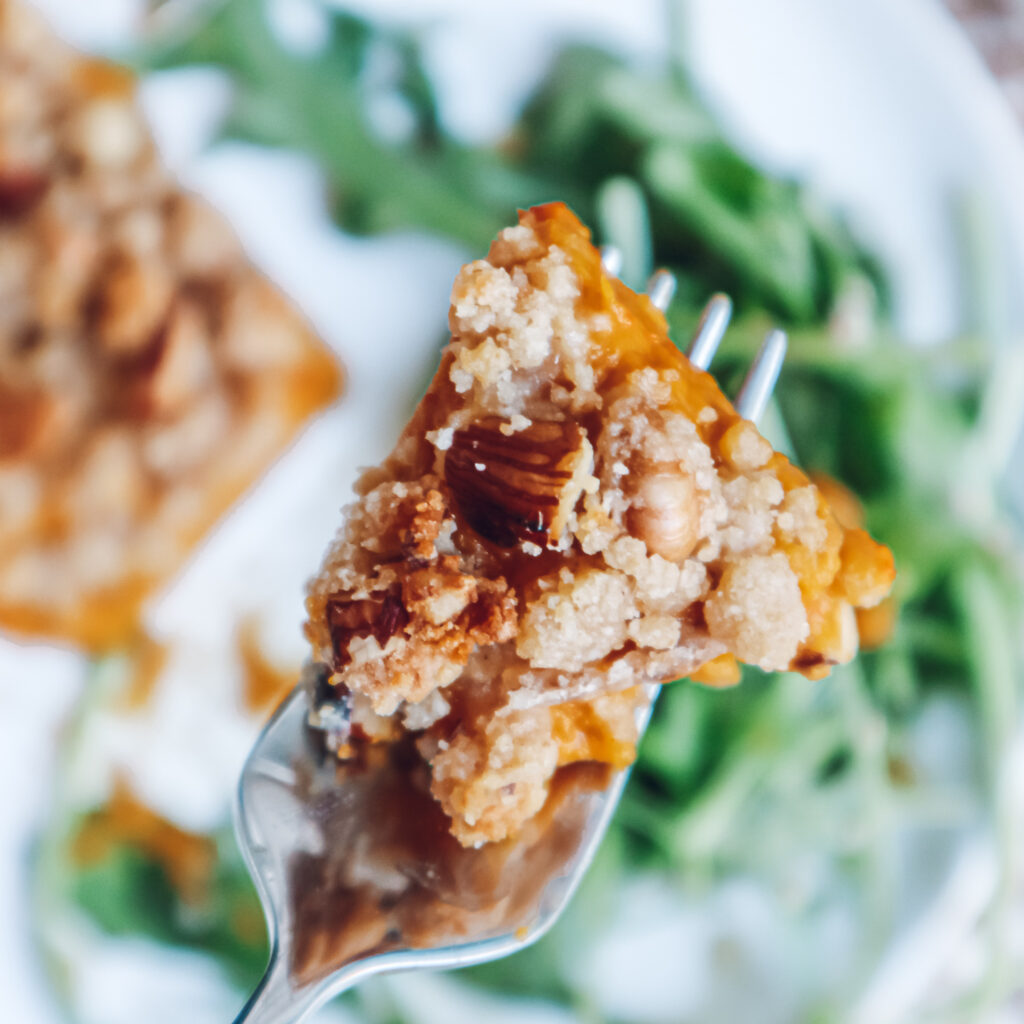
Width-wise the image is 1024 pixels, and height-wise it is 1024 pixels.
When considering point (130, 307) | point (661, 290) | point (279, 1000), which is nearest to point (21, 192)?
point (130, 307)

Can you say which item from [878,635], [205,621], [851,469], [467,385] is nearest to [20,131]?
[205,621]

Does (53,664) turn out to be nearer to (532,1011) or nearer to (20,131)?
(20,131)

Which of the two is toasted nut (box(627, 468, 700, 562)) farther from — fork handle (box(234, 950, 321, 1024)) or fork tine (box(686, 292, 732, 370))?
fork handle (box(234, 950, 321, 1024))

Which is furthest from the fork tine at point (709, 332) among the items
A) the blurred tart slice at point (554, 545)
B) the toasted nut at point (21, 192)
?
the toasted nut at point (21, 192)

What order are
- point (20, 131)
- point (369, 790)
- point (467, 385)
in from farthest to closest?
1. point (20, 131)
2. point (369, 790)
3. point (467, 385)

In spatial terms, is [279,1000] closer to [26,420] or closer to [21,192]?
[26,420]

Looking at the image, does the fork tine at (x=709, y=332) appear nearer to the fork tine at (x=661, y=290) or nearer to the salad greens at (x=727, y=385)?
the fork tine at (x=661, y=290)
